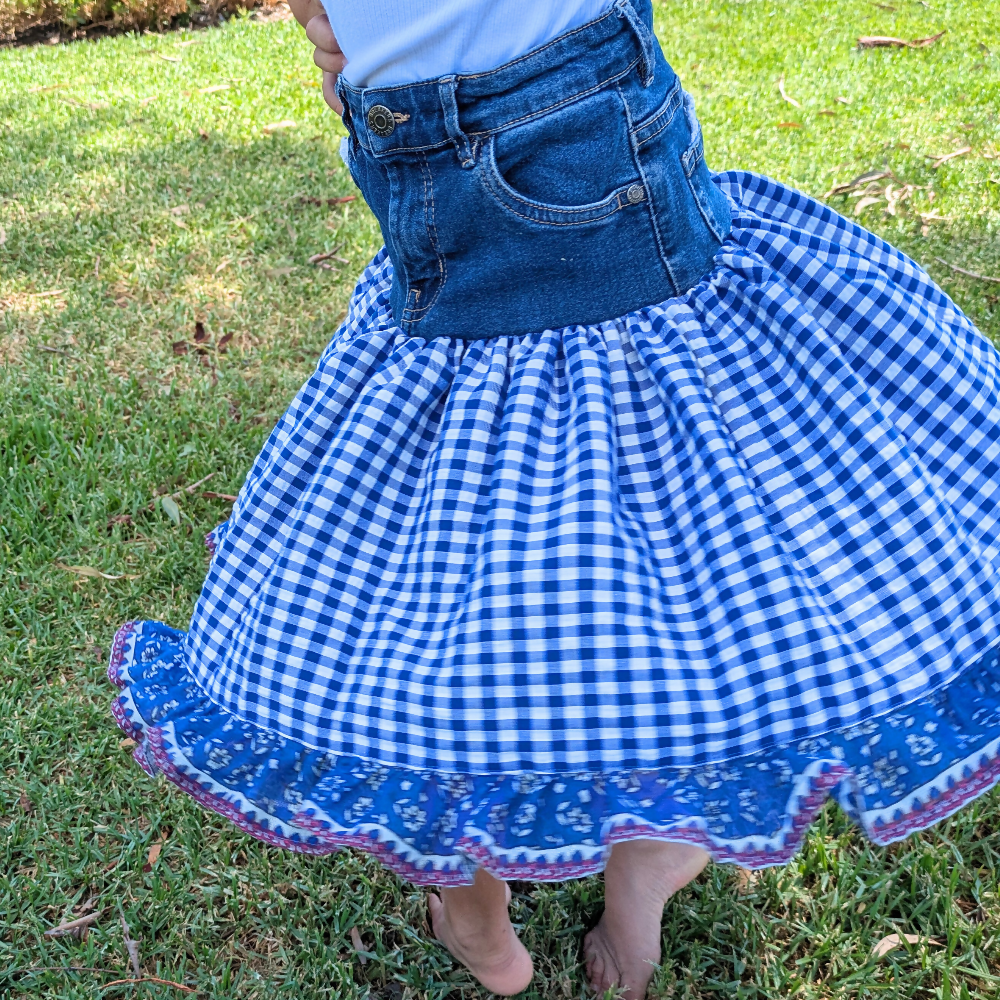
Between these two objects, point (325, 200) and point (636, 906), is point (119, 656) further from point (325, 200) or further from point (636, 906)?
point (325, 200)

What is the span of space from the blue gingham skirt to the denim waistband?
0.24 meters

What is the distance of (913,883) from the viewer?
149cm

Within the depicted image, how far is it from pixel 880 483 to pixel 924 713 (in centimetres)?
24

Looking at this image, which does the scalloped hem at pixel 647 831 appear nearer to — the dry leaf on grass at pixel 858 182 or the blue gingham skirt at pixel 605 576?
the blue gingham skirt at pixel 605 576

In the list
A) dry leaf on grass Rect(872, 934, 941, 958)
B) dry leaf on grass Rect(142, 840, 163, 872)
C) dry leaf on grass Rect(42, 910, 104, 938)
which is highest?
dry leaf on grass Rect(42, 910, 104, 938)

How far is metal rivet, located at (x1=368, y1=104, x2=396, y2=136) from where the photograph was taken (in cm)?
111

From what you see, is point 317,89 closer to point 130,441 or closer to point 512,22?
point 130,441

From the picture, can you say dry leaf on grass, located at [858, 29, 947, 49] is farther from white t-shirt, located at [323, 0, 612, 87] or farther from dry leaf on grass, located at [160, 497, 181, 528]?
white t-shirt, located at [323, 0, 612, 87]

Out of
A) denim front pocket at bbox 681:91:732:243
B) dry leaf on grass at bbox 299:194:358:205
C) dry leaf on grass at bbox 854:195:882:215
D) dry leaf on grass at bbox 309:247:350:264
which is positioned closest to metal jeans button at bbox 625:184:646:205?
denim front pocket at bbox 681:91:732:243

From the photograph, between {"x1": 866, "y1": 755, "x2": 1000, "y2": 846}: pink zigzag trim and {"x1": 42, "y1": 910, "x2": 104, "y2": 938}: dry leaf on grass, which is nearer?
{"x1": 866, "y1": 755, "x2": 1000, "y2": 846}: pink zigzag trim

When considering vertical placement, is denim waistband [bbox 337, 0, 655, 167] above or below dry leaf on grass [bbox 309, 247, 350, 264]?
above

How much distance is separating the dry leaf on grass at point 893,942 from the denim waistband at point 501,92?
122 cm

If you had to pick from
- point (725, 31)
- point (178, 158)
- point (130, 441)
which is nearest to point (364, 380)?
point (130, 441)

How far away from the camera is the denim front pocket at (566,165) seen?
1096mm
